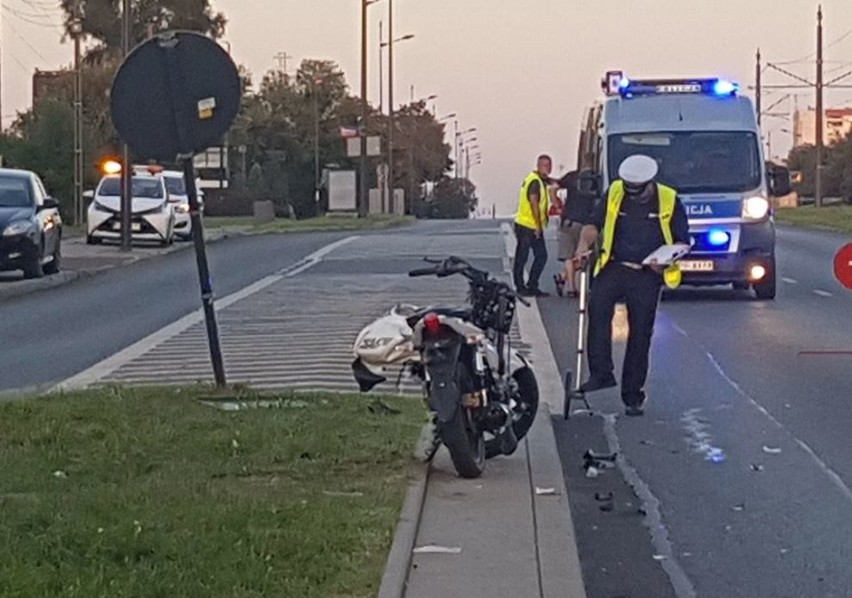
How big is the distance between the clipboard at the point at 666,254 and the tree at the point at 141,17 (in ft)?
219

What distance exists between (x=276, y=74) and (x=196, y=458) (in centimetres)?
10471

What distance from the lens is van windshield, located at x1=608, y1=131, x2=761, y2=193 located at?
73.5 feet

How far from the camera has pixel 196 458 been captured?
9.39m

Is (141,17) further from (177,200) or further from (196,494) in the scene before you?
(196,494)

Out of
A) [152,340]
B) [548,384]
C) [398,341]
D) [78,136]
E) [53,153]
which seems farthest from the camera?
[53,153]

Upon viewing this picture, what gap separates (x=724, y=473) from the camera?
9.97 meters

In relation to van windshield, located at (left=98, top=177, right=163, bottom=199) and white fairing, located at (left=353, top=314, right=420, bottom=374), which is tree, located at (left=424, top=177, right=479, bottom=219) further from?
white fairing, located at (left=353, top=314, right=420, bottom=374)

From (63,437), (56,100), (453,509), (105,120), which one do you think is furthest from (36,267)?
(105,120)

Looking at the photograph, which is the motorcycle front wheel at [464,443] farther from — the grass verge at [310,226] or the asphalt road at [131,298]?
the grass verge at [310,226]

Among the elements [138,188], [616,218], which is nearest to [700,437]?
[616,218]

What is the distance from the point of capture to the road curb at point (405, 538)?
6.82m

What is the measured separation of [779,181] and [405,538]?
16549 mm

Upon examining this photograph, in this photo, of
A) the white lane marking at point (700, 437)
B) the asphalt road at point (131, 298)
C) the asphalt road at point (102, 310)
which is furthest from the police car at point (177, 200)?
the white lane marking at point (700, 437)

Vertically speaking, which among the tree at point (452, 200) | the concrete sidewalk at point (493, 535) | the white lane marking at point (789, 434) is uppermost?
the concrete sidewalk at point (493, 535)
